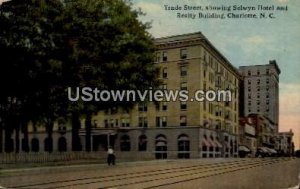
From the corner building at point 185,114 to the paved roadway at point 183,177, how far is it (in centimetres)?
15

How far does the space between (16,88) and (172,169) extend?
6.23ft

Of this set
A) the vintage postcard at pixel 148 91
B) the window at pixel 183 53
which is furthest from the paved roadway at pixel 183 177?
the window at pixel 183 53

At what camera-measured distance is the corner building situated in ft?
16.8

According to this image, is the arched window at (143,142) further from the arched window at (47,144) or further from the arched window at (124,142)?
the arched window at (47,144)

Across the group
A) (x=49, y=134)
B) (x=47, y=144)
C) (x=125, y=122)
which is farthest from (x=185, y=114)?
(x=47, y=144)

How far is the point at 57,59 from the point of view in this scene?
624cm

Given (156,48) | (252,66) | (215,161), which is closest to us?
(252,66)

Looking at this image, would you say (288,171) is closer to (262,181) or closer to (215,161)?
(262,181)

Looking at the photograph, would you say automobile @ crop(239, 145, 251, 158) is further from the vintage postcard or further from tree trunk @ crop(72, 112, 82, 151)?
tree trunk @ crop(72, 112, 82, 151)

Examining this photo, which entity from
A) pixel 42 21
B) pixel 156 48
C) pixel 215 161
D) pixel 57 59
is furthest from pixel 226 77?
pixel 42 21

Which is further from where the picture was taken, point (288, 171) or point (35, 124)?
point (35, 124)

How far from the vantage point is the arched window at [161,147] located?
20.2 feet

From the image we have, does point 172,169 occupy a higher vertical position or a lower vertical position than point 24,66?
lower

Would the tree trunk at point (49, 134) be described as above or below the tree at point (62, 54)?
below
